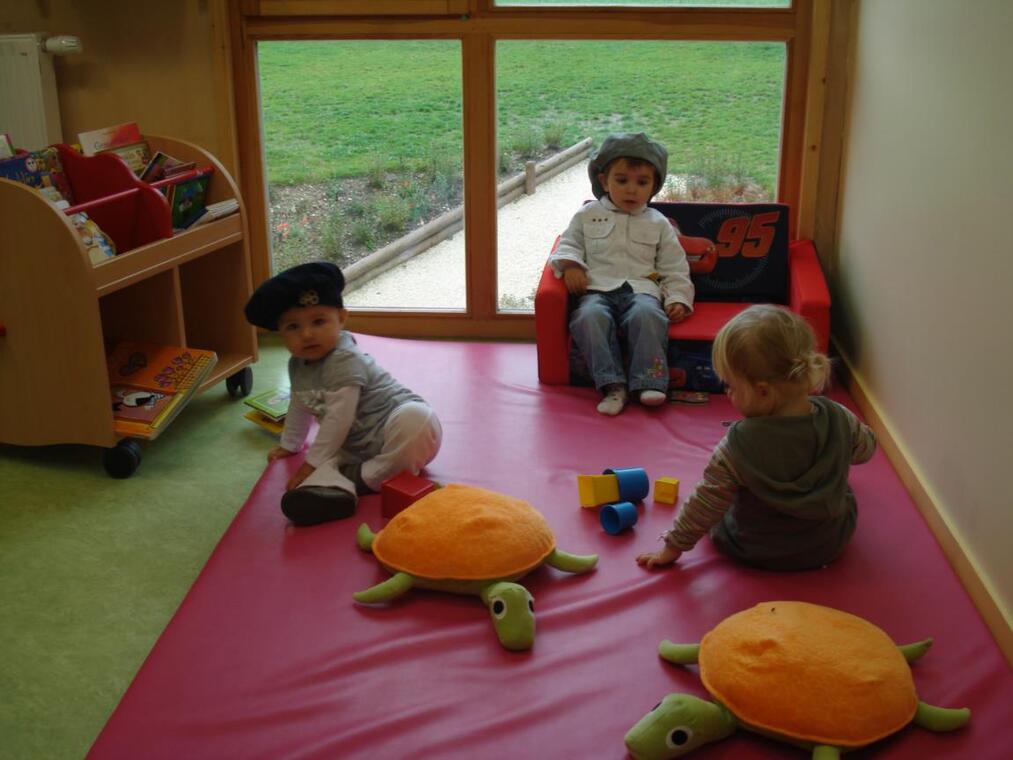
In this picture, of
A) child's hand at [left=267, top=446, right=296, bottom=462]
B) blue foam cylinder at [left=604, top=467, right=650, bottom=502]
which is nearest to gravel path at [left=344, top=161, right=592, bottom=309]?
child's hand at [left=267, top=446, right=296, bottom=462]

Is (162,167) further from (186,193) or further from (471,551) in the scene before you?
(471,551)

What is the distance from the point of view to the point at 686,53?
3.82 metres

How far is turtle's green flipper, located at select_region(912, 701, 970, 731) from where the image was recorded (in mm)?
1735

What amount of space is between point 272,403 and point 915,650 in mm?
1996

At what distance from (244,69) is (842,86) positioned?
2.14 m

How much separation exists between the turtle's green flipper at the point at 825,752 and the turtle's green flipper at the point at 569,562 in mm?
691

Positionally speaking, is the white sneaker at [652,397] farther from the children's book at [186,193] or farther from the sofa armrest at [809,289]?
the children's book at [186,193]

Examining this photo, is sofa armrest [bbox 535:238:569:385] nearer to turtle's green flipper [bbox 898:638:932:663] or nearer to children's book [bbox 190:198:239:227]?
children's book [bbox 190:198:239:227]

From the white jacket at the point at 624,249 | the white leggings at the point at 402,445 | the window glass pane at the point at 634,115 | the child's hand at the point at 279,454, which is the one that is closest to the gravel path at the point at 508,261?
the window glass pane at the point at 634,115

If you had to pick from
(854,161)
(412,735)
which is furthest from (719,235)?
(412,735)

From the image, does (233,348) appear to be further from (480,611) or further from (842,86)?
(842,86)

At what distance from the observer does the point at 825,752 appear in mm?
1654

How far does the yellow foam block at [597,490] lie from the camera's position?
2.55 meters

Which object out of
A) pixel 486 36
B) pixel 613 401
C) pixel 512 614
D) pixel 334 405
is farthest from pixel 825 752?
pixel 486 36
